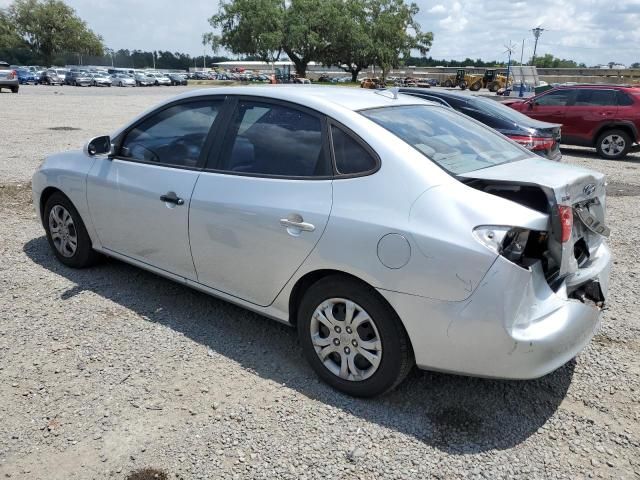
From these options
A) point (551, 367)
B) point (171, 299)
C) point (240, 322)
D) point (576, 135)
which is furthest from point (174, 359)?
point (576, 135)

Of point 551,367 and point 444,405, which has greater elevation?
point 551,367

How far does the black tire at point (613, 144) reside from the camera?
12.6m

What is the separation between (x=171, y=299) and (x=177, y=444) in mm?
1761

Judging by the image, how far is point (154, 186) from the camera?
383 cm

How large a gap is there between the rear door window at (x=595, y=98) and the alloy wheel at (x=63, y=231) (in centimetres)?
1231

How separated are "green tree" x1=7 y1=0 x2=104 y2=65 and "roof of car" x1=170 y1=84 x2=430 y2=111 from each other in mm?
98748

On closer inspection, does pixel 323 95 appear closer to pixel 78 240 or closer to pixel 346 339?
pixel 346 339

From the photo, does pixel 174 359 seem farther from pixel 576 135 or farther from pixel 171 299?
pixel 576 135

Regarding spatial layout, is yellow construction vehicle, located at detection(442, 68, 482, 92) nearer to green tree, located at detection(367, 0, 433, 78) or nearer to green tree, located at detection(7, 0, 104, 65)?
green tree, located at detection(367, 0, 433, 78)

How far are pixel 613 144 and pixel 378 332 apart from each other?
483 inches

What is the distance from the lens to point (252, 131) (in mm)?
3498

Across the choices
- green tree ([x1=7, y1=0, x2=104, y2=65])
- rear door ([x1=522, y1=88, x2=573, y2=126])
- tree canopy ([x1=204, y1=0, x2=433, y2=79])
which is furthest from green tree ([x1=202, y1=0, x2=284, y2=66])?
rear door ([x1=522, y1=88, x2=573, y2=126])

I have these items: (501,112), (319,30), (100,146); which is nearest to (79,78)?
(319,30)

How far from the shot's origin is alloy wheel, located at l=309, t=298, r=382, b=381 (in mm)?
2908
